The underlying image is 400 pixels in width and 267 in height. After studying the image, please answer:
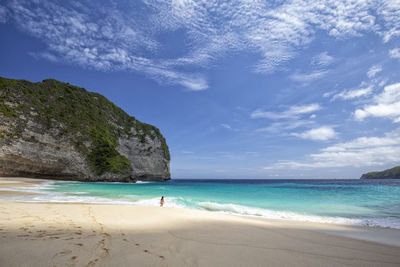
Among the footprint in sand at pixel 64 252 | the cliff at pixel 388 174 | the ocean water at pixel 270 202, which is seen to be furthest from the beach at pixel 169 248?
the cliff at pixel 388 174

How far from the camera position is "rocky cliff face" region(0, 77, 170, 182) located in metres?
31.5

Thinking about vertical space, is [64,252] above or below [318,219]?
above

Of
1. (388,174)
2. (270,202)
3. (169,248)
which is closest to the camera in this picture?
(169,248)

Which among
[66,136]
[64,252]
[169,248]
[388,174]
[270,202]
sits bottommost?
[270,202]

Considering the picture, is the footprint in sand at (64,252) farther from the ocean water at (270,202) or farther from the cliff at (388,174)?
the cliff at (388,174)

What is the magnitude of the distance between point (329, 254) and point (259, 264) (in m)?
2.13

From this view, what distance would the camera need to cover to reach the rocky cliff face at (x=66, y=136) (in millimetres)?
31516

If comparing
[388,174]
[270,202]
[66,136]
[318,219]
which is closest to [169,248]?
[318,219]

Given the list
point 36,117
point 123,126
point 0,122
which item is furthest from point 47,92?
point 123,126

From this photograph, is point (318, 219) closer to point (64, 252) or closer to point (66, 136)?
point (64, 252)

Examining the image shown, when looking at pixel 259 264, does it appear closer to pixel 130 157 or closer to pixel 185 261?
pixel 185 261

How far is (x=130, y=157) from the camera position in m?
55.1

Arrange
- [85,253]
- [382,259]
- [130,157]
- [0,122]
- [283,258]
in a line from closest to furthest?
[85,253], [283,258], [382,259], [0,122], [130,157]

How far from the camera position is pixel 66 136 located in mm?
38750
